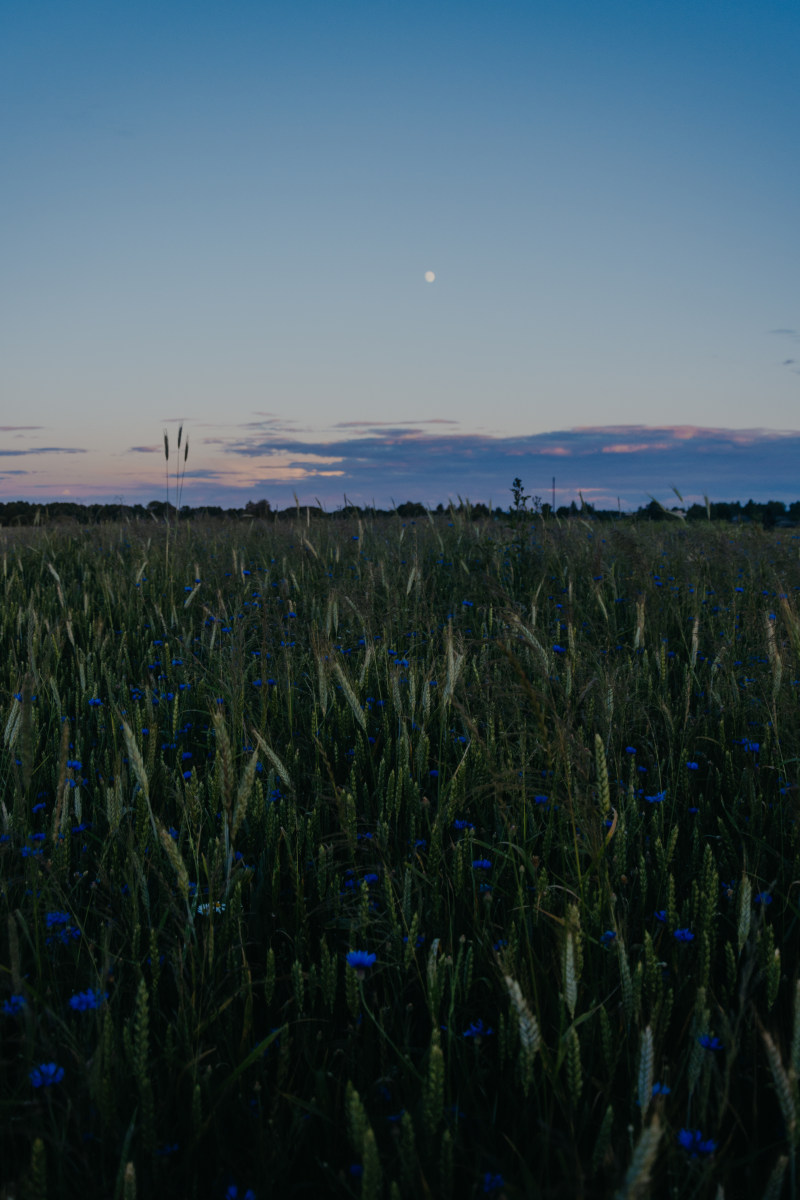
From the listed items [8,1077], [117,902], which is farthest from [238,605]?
[8,1077]

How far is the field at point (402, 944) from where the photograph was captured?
1.11 metres

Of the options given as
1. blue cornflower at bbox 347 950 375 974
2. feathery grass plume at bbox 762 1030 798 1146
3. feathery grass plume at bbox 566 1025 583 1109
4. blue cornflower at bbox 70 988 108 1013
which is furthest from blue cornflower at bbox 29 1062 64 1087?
feathery grass plume at bbox 762 1030 798 1146

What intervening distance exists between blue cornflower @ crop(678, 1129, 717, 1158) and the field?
0.5 inches

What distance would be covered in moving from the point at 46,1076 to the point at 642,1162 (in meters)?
0.99

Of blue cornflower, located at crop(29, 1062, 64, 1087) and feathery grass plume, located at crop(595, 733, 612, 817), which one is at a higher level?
feathery grass plume, located at crop(595, 733, 612, 817)

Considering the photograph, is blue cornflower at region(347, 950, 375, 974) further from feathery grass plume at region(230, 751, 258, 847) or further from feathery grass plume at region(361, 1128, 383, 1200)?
feathery grass plume at region(361, 1128, 383, 1200)

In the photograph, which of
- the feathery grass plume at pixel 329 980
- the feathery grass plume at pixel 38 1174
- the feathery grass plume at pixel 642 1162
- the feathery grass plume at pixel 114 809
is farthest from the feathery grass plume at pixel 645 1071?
the feathery grass plume at pixel 114 809

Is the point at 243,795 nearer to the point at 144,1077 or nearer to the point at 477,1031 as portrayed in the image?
the point at 144,1077

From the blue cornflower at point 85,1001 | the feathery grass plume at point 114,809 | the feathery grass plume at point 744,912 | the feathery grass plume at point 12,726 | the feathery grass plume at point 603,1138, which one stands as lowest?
the feathery grass plume at point 603,1138

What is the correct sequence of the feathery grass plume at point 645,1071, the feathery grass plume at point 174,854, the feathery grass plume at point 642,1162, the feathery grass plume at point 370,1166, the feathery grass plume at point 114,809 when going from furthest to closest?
1. the feathery grass plume at point 114,809
2. the feathery grass plume at point 174,854
3. the feathery grass plume at point 645,1071
4. the feathery grass plume at point 370,1166
5. the feathery grass plume at point 642,1162

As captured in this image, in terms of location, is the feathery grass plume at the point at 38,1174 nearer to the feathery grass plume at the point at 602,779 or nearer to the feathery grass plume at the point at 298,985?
the feathery grass plume at the point at 298,985

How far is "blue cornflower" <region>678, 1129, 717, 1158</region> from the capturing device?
1.06m

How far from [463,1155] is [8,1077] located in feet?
2.91

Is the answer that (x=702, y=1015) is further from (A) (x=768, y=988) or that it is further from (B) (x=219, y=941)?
(B) (x=219, y=941)
